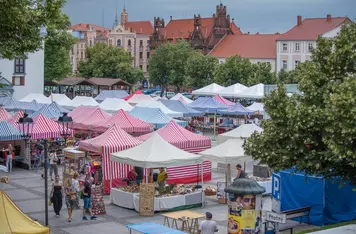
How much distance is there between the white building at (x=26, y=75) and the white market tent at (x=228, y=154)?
34905 mm

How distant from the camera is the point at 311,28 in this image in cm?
9656

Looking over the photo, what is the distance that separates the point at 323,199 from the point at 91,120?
710 inches

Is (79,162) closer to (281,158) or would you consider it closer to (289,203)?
(289,203)

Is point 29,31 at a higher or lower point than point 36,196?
higher

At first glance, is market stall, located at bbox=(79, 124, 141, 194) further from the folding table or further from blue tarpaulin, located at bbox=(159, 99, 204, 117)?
blue tarpaulin, located at bbox=(159, 99, 204, 117)

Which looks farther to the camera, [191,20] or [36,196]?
[191,20]

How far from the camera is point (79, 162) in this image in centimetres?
2562

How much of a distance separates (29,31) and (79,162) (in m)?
7.41

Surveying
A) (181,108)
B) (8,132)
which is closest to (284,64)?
(181,108)

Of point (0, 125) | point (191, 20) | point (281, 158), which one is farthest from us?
point (191, 20)

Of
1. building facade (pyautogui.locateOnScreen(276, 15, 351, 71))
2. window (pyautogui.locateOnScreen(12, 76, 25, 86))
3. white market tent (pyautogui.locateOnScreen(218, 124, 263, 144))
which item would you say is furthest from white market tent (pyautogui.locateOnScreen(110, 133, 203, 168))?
building facade (pyautogui.locateOnScreen(276, 15, 351, 71))

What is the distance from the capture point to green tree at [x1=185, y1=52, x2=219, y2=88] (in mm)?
84500

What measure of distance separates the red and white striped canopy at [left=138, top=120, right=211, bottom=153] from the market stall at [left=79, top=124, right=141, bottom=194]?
1911mm

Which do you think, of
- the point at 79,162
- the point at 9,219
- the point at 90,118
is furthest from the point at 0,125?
the point at 9,219
